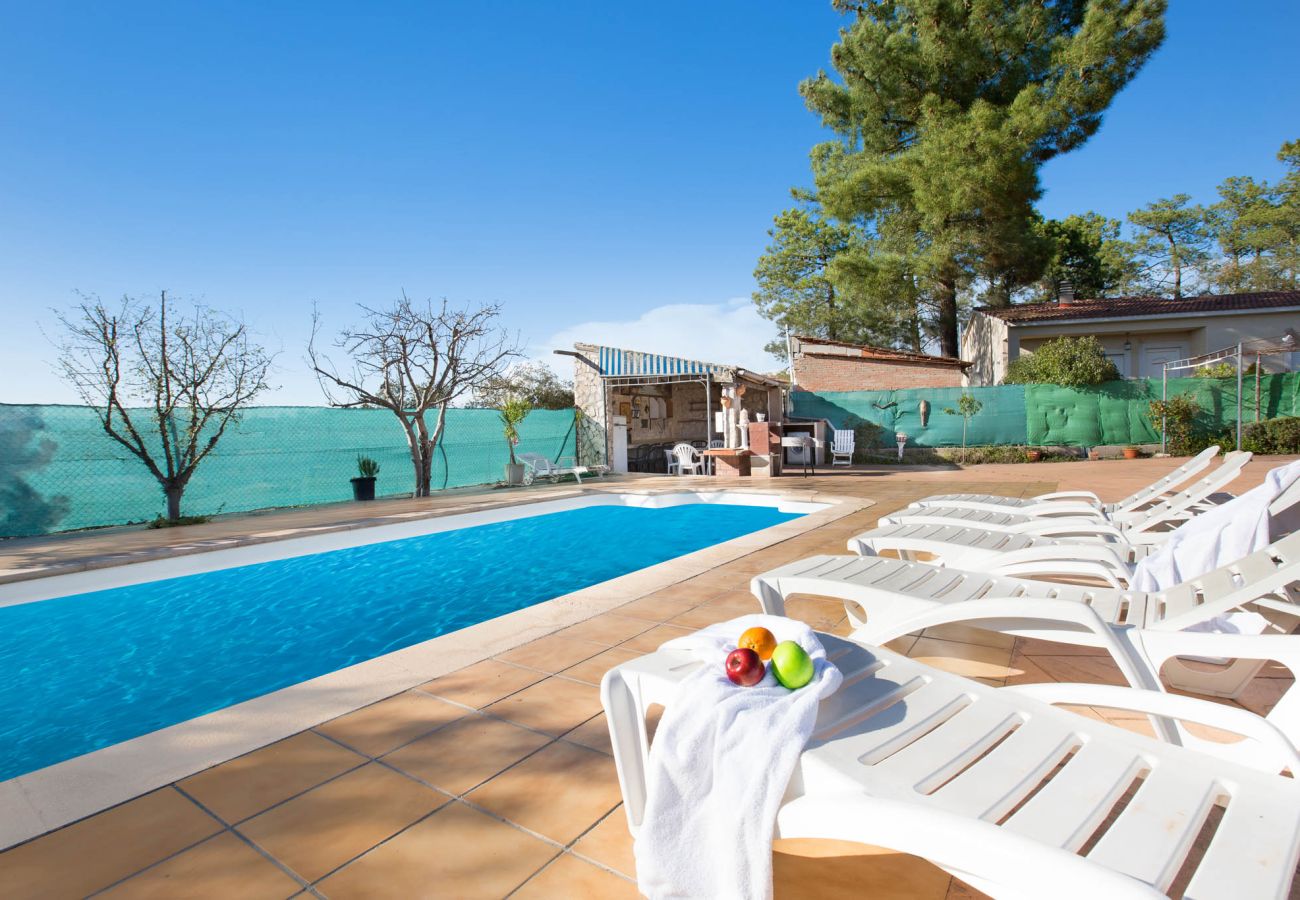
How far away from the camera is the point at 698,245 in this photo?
1997cm

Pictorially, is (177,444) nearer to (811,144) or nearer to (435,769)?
(435,769)

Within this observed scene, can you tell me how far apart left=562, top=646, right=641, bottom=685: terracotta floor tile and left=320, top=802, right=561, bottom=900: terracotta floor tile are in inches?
38.2

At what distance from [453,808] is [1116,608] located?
2.55 m

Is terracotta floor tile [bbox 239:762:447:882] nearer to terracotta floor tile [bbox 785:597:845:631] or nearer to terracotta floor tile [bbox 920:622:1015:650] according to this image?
terracotta floor tile [bbox 785:597:845:631]

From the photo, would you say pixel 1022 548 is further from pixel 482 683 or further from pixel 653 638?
pixel 482 683

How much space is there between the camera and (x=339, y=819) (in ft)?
5.79

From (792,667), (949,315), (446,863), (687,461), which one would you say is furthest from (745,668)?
(949,315)

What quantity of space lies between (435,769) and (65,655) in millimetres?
4071

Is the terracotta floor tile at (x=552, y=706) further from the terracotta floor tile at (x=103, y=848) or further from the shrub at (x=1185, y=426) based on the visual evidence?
the shrub at (x=1185, y=426)

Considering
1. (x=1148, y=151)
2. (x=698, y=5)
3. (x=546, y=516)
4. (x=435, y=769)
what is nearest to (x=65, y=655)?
(x=435, y=769)

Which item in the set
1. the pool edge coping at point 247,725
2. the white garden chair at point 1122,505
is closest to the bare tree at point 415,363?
the pool edge coping at point 247,725

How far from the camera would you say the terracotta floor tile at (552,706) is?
2.31m

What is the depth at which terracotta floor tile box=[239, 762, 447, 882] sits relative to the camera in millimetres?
1619

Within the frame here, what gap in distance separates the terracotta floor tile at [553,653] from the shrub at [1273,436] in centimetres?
1603
